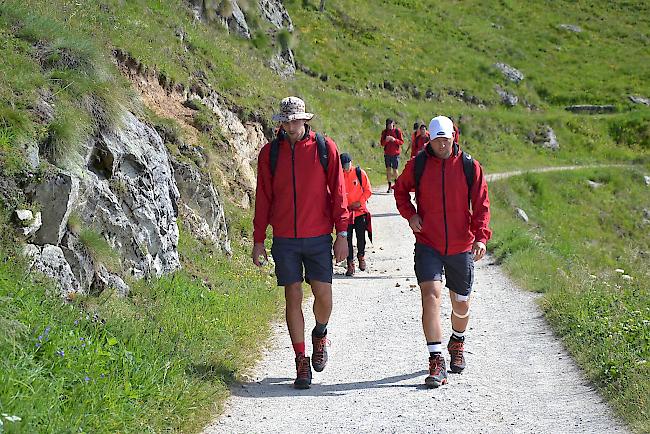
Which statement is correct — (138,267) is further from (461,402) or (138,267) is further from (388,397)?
(461,402)

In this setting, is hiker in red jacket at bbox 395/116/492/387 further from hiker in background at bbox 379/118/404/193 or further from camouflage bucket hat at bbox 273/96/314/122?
hiker in background at bbox 379/118/404/193

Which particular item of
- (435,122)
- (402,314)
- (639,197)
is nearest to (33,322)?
(435,122)

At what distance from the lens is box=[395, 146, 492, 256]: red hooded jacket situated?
717 centimetres

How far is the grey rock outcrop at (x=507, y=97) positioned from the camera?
47875 millimetres

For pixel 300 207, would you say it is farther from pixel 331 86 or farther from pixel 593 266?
pixel 331 86

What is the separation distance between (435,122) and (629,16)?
66520 mm

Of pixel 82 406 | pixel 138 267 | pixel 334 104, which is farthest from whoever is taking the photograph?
pixel 334 104

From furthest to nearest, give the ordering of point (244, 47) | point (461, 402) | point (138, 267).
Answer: point (244, 47), point (138, 267), point (461, 402)

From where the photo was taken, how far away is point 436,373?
23.0 feet

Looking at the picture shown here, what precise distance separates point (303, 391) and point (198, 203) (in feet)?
16.0

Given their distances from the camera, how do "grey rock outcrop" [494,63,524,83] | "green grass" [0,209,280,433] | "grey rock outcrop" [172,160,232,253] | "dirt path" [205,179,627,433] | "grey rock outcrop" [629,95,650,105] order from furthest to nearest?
"grey rock outcrop" [494,63,524,83] → "grey rock outcrop" [629,95,650,105] → "grey rock outcrop" [172,160,232,253] → "dirt path" [205,179,627,433] → "green grass" [0,209,280,433]

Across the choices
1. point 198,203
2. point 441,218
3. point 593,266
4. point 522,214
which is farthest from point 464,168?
point 522,214

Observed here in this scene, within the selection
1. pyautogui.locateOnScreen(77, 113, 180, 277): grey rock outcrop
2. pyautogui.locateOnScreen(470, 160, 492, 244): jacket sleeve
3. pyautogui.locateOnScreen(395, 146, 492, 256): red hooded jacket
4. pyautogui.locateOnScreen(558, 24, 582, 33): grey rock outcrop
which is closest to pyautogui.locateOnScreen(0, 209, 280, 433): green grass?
pyautogui.locateOnScreen(77, 113, 180, 277): grey rock outcrop

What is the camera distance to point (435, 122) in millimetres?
7090
